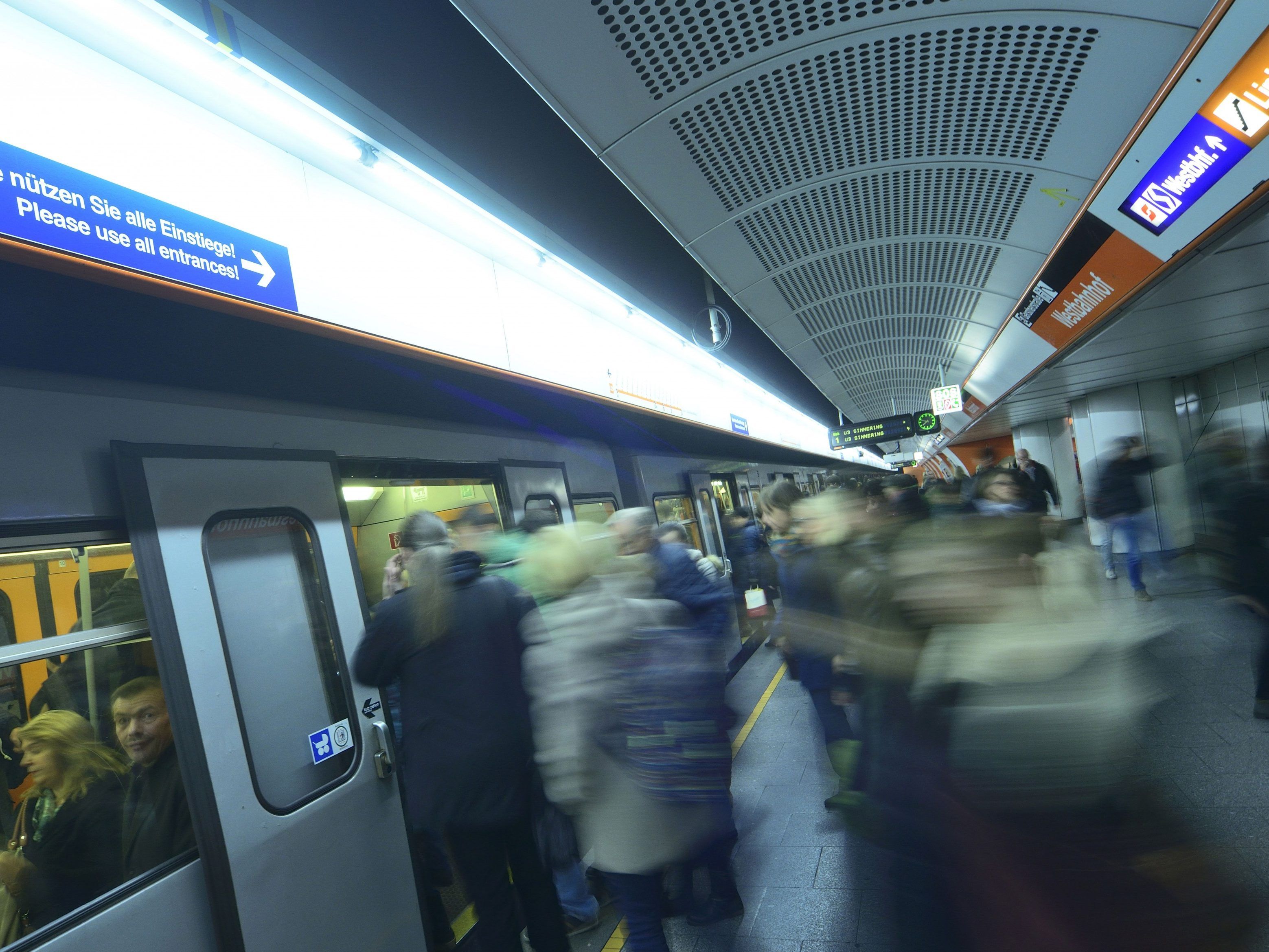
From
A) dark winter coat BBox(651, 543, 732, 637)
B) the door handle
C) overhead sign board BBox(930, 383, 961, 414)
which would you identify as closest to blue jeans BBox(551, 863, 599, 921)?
the door handle

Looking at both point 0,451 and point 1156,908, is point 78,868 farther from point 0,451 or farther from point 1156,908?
point 1156,908

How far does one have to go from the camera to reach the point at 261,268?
7.25 ft

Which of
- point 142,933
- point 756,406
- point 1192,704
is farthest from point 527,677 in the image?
point 756,406

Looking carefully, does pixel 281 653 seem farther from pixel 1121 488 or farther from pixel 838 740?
pixel 1121 488

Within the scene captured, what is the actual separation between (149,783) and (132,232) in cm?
169

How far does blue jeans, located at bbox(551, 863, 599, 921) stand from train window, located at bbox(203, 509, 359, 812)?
1.20 meters

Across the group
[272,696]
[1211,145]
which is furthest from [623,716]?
[1211,145]

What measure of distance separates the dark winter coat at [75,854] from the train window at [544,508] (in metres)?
2.65

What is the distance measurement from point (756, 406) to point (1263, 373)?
18.8 feet

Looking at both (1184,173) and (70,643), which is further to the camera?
(1184,173)

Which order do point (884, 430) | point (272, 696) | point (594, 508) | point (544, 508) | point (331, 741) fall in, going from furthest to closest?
point (884, 430), point (594, 508), point (544, 508), point (331, 741), point (272, 696)

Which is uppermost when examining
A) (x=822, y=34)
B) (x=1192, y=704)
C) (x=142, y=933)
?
(x=822, y=34)

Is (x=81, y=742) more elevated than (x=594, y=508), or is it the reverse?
(x=594, y=508)

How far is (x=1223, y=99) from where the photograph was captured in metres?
2.57
